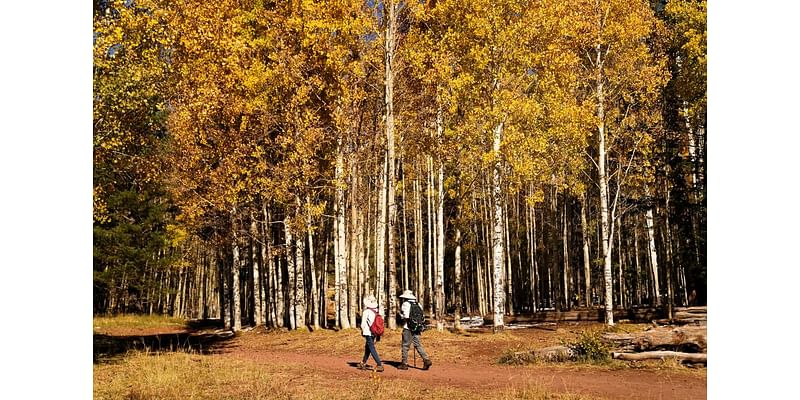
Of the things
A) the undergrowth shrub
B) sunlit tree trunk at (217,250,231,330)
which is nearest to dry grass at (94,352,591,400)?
the undergrowth shrub

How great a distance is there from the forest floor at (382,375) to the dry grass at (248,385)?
0.07 feet

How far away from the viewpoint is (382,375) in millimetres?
13469

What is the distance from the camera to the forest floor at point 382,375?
11.2 m

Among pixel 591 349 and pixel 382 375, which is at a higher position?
pixel 591 349

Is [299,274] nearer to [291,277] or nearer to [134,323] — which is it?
[291,277]

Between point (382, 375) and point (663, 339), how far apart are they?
20.4 ft

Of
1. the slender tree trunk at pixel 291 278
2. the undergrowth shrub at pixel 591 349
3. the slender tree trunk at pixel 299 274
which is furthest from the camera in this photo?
the slender tree trunk at pixel 291 278

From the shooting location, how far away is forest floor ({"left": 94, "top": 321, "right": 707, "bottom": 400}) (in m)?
11.2

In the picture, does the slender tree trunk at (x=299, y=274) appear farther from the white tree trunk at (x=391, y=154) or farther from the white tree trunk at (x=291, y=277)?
the white tree trunk at (x=391, y=154)

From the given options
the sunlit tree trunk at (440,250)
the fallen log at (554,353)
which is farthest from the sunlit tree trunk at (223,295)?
the fallen log at (554,353)

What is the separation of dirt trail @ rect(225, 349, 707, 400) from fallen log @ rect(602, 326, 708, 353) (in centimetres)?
120

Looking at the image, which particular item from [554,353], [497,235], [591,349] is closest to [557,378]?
[591,349]
